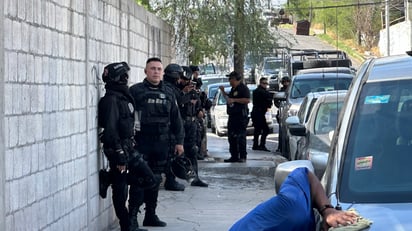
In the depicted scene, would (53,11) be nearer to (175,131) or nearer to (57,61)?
(57,61)

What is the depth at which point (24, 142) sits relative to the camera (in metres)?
5.48

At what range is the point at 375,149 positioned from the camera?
4.42 m

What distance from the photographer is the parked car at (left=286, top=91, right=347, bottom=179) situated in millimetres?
10617

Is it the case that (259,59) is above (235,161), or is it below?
above

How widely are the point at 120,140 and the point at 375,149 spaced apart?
3863mm

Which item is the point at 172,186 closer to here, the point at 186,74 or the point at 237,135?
the point at 186,74

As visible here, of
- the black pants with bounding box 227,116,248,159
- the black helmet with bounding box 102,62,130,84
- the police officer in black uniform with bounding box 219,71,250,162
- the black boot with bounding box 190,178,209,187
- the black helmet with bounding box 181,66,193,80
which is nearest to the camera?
the black helmet with bounding box 102,62,130,84

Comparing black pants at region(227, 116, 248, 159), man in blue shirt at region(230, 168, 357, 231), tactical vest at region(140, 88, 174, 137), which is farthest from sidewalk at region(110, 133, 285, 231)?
man in blue shirt at region(230, 168, 357, 231)

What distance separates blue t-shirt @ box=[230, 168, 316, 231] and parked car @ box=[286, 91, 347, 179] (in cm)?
640

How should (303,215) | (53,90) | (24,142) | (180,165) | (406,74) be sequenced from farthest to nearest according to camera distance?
(180,165) → (53,90) → (24,142) → (406,74) → (303,215)

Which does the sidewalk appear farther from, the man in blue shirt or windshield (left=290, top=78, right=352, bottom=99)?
the man in blue shirt

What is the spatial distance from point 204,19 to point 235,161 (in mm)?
3929

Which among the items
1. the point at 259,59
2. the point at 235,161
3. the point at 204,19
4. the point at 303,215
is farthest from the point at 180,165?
the point at 259,59

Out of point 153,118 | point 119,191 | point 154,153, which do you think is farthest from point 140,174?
point 153,118
